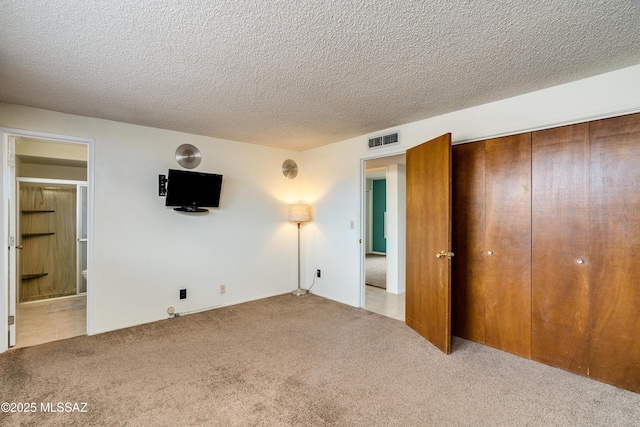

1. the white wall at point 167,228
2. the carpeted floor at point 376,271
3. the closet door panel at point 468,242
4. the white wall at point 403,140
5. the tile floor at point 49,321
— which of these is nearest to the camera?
the white wall at point 403,140

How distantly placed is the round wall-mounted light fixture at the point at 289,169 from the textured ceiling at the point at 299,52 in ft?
5.92

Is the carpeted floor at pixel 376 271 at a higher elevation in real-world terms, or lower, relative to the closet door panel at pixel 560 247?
lower

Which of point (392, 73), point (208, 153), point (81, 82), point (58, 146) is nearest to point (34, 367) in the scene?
point (81, 82)

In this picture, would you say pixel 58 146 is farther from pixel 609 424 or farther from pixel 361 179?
pixel 609 424

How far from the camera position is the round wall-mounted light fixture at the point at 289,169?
4758 mm

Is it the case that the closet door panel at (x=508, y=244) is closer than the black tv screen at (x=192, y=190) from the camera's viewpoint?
Yes

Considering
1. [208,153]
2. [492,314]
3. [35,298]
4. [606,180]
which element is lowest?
[35,298]

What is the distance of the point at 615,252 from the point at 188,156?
14.1 feet

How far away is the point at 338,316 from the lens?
366cm

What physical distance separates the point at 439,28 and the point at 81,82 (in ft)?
8.61

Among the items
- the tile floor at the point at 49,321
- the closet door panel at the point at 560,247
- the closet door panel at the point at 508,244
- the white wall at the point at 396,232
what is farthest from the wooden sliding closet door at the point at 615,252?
the tile floor at the point at 49,321

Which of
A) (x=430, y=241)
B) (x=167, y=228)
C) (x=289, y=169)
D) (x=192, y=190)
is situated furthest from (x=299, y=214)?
(x=430, y=241)

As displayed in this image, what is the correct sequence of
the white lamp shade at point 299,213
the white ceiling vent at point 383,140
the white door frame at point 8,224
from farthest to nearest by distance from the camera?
the white lamp shade at point 299,213 < the white ceiling vent at point 383,140 < the white door frame at point 8,224

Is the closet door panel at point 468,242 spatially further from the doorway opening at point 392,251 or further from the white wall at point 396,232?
the white wall at point 396,232
